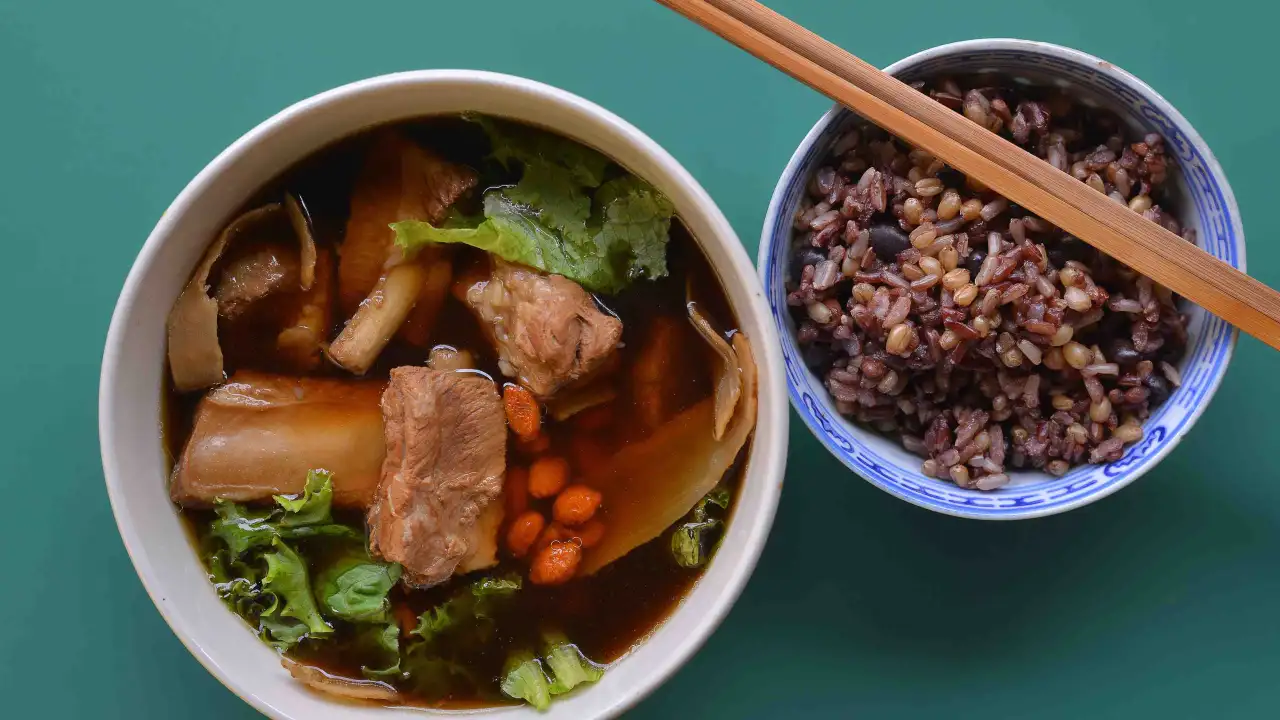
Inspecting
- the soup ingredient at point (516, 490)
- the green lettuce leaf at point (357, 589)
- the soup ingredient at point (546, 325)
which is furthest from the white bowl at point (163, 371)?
the soup ingredient at point (516, 490)

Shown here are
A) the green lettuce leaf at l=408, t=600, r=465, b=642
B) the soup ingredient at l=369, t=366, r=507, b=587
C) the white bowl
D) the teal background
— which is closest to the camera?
the white bowl

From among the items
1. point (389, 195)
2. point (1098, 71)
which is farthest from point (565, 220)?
point (1098, 71)

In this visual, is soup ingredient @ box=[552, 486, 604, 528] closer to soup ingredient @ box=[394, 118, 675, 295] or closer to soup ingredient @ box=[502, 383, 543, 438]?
soup ingredient @ box=[502, 383, 543, 438]

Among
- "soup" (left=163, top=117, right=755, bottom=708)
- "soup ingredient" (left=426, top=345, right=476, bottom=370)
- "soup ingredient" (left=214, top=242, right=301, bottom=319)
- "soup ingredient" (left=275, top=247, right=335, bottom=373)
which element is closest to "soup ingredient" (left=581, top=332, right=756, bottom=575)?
"soup" (left=163, top=117, right=755, bottom=708)

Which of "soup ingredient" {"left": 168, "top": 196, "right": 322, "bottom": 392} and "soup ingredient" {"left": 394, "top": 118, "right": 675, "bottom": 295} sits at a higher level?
"soup ingredient" {"left": 394, "top": 118, "right": 675, "bottom": 295}

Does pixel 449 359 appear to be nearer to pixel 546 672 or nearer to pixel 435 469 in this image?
pixel 435 469

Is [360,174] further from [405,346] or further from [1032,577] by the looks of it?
[1032,577]

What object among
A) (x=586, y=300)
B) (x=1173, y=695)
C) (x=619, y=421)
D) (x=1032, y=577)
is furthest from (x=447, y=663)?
(x=1173, y=695)

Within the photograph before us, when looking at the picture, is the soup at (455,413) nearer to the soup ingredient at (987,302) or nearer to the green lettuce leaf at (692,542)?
the green lettuce leaf at (692,542)
